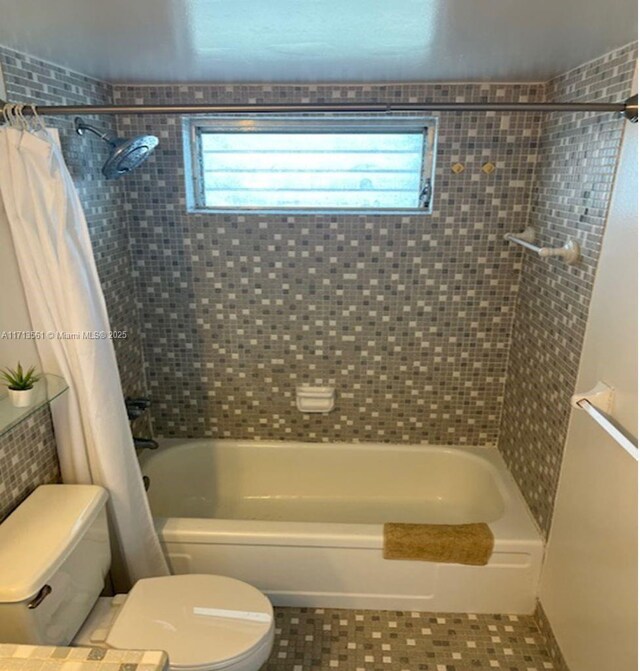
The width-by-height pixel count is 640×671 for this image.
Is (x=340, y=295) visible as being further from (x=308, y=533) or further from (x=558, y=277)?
(x=308, y=533)

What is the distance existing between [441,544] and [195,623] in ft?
3.19

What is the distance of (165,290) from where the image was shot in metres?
2.49

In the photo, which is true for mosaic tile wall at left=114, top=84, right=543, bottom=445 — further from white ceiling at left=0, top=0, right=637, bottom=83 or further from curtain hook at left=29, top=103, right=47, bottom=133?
curtain hook at left=29, top=103, right=47, bottom=133

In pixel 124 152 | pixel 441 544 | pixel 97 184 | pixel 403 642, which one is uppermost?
pixel 124 152

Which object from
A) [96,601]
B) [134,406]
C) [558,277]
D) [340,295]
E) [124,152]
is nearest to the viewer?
[96,601]

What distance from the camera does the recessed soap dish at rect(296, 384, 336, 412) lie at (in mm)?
2600

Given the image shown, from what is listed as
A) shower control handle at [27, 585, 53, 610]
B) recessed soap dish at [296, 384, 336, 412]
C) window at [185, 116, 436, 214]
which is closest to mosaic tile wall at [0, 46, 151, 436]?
window at [185, 116, 436, 214]

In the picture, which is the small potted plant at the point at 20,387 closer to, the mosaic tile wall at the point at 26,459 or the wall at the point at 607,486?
the mosaic tile wall at the point at 26,459

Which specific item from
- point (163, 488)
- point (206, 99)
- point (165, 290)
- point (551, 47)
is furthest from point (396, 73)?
point (163, 488)

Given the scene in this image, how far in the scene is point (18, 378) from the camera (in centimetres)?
155

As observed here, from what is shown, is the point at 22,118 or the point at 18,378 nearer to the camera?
the point at 22,118

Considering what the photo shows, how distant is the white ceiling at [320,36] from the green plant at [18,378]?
990 mm

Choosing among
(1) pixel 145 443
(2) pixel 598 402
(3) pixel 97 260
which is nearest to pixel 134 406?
(1) pixel 145 443

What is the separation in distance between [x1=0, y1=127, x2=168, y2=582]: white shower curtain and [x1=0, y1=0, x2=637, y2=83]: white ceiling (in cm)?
36
